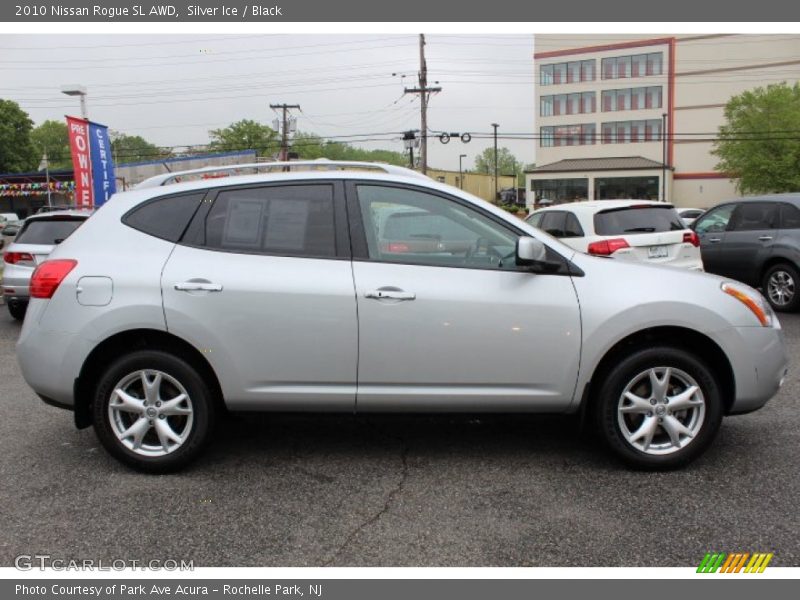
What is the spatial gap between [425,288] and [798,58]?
7627cm

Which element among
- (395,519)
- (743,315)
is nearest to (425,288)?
(395,519)

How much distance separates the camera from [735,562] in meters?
3.08

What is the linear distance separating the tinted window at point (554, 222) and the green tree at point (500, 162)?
145 m

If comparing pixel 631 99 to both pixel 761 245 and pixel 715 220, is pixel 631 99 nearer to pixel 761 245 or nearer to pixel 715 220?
pixel 715 220

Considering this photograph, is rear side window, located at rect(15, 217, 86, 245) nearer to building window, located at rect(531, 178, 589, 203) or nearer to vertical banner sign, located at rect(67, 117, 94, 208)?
vertical banner sign, located at rect(67, 117, 94, 208)

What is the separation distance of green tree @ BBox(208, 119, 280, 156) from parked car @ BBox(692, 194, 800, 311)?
7046cm

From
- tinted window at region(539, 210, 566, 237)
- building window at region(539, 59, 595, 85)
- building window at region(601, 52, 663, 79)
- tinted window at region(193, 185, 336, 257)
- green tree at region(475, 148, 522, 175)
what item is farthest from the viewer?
green tree at region(475, 148, 522, 175)

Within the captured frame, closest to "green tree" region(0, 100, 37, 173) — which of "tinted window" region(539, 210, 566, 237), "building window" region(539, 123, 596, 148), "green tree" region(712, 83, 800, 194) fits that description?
"building window" region(539, 123, 596, 148)

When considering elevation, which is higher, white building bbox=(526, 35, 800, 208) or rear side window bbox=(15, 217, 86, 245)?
white building bbox=(526, 35, 800, 208)

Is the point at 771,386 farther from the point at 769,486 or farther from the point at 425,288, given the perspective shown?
the point at 425,288

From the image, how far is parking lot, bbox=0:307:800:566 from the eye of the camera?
10.5 feet

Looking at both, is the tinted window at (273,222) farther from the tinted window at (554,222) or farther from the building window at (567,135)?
the building window at (567,135)

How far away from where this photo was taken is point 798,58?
66.0 metres

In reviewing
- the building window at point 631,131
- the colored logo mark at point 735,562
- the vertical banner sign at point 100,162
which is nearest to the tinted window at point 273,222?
the colored logo mark at point 735,562
